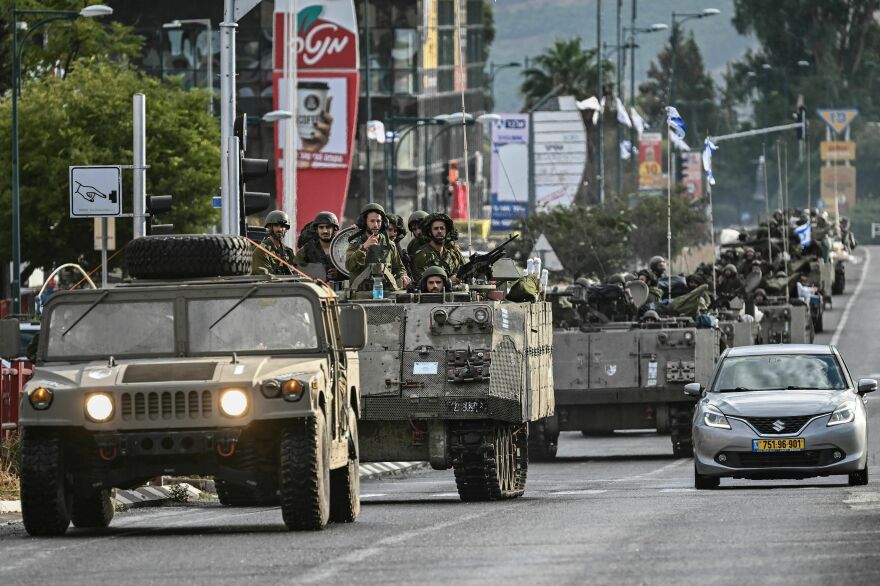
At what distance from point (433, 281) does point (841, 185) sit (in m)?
123

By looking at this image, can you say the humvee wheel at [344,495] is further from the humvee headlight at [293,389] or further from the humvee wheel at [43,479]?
the humvee wheel at [43,479]

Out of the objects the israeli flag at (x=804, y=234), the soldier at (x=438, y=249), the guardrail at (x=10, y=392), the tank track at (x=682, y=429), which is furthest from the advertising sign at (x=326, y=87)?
the soldier at (x=438, y=249)

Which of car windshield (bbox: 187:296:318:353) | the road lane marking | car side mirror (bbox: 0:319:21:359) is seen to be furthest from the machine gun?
the road lane marking

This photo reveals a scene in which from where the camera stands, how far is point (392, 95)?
313 feet

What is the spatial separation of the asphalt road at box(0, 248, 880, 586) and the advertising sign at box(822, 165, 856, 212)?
119 m

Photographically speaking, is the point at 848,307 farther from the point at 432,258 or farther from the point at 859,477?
the point at 432,258

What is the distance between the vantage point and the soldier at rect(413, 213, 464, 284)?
2142cm

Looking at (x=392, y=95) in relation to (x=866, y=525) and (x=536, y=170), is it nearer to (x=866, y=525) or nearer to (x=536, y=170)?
(x=536, y=170)

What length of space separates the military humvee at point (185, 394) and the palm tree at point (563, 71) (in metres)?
91.9

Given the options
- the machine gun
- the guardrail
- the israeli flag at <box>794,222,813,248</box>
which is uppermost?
the israeli flag at <box>794,222,813,248</box>

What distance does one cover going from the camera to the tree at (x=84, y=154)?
173ft

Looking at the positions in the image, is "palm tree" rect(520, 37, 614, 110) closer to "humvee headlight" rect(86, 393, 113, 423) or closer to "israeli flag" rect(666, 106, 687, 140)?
"israeli flag" rect(666, 106, 687, 140)

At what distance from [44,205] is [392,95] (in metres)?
44.3

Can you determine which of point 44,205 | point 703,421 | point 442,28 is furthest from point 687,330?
point 442,28
